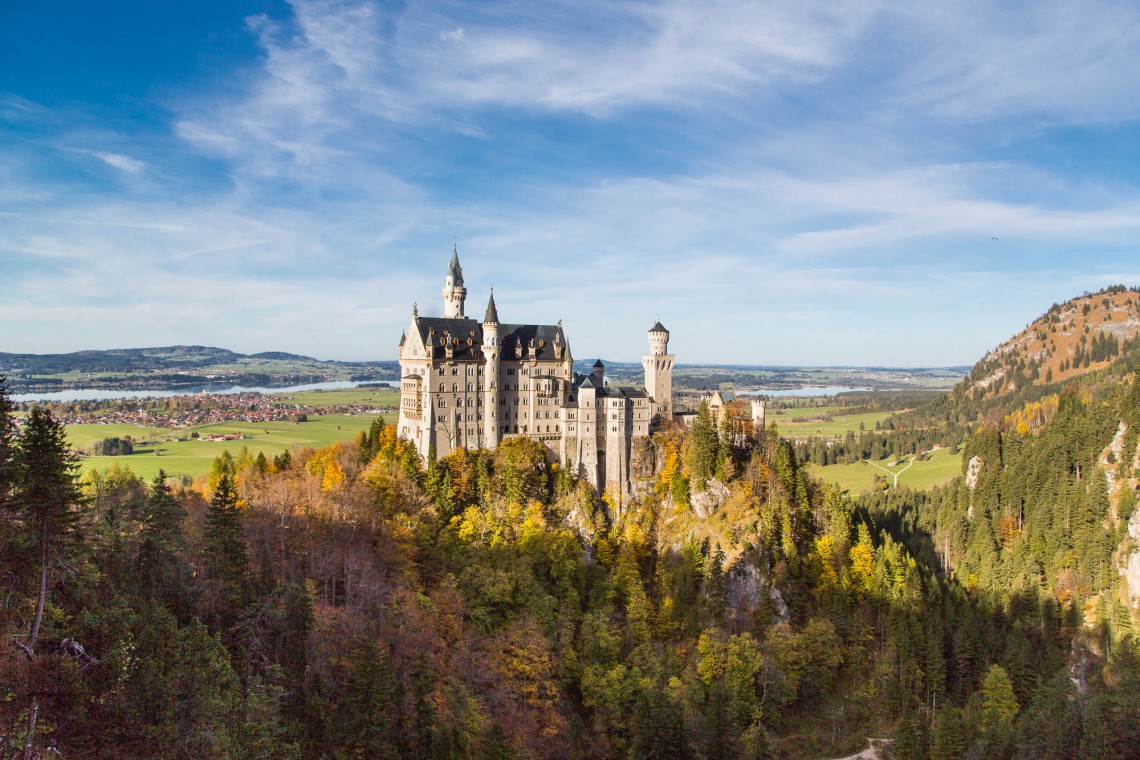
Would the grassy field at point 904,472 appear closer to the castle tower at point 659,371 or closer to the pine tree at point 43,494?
the castle tower at point 659,371

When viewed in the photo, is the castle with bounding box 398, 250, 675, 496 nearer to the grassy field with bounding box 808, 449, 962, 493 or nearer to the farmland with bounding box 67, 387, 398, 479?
the farmland with bounding box 67, 387, 398, 479

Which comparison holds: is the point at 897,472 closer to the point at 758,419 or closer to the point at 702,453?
the point at 758,419

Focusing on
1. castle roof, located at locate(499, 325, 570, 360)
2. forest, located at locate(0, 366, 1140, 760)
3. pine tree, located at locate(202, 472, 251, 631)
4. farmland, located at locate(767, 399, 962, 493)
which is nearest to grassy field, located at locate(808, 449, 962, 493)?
farmland, located at locate(767, 399, 962, 493)

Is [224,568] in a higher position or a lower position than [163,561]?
lower

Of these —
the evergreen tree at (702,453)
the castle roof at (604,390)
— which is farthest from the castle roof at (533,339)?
the evergreen tree at (702,453)

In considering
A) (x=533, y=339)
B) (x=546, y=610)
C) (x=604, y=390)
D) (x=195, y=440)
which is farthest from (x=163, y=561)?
(x=195, y=440)
